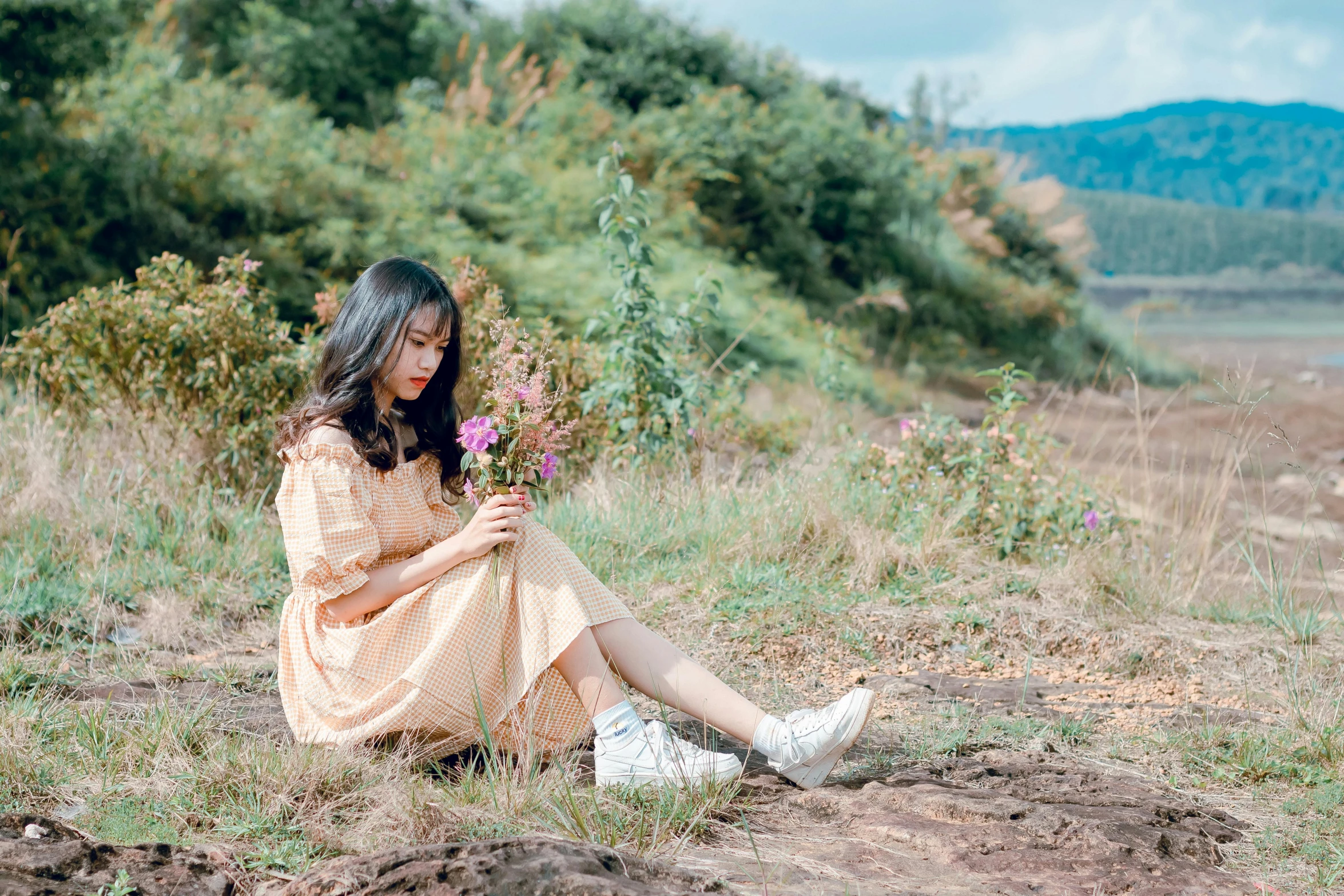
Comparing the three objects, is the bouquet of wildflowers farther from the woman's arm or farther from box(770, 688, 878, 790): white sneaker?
box(770, 688, 878, 790): white sneaker

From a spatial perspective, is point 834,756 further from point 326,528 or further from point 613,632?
point 326,528

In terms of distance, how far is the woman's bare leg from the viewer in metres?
2.56

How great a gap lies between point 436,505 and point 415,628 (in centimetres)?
41

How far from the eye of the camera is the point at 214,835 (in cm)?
226

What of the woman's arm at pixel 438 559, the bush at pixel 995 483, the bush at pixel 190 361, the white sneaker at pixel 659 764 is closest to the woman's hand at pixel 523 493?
the woman's arm at pixel 438 559

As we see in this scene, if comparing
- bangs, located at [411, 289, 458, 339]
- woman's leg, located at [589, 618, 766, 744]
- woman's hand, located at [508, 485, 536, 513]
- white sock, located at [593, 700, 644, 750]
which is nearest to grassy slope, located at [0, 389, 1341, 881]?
white sock, located at [593, 700, 644, 750]

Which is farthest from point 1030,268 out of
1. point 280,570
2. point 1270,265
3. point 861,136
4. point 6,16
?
point 1270,265

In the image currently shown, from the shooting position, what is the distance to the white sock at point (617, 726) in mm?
2529

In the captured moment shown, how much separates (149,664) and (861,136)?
12023 millimetres

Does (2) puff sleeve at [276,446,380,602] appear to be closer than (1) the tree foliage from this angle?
Yes

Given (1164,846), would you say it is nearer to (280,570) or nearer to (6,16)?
(280,570)

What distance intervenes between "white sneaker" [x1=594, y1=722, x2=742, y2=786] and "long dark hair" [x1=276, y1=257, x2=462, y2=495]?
0.87m

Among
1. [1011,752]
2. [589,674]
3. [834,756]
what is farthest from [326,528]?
[1011,752]

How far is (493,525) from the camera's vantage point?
2.47 meters
